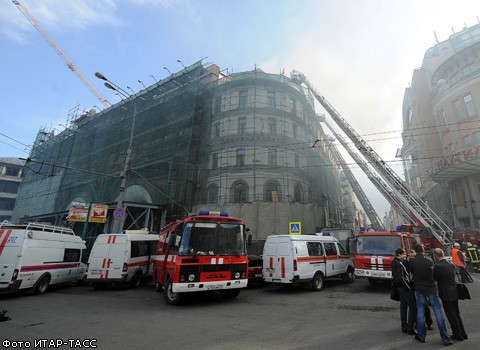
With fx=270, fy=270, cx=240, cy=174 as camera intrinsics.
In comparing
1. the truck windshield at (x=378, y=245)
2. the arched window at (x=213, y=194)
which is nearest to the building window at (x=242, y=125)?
the arched window at (x=213, y=194)

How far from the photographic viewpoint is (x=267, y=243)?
1210 cm

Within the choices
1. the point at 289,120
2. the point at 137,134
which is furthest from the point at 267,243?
the point at 137,134

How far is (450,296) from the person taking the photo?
5.08 m

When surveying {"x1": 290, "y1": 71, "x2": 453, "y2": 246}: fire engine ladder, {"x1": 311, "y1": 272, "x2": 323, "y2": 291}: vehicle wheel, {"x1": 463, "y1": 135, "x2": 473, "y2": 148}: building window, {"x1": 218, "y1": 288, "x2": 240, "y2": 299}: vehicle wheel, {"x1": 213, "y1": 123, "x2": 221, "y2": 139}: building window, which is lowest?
{"x1": 218, "y1": 288, "x2": 240, "y2": 299}: vehicle wheel

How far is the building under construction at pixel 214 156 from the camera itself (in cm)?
2403

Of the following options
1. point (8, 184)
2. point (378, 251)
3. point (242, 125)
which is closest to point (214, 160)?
point (242, 125)

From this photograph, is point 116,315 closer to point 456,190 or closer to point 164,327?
point 164,327

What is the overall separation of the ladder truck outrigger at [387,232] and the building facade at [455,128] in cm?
347

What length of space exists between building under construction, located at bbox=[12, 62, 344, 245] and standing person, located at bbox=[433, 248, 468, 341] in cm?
1643

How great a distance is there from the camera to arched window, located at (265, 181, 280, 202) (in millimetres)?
24391

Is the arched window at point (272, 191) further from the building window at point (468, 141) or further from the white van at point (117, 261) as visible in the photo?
the building window at point (468, 141)

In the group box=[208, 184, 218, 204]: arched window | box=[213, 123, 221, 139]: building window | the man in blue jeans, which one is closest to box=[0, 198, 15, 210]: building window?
box=[213, 123, 221, 139]: building window

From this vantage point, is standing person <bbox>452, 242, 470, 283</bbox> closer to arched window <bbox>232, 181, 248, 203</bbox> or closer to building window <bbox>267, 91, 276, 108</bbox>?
arched window <bbox>232, 181, 248, 203</bbox>

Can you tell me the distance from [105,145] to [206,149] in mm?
13566
